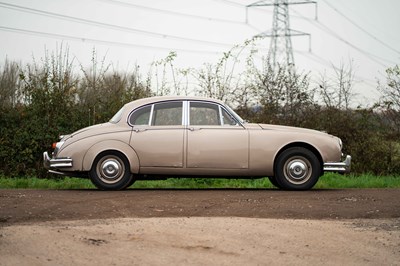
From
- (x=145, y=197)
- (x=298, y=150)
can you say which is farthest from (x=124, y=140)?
(x=298, y=150)

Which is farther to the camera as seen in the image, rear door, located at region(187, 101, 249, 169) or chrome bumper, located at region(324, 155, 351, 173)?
chrome bumper, located at region(324, 155, 351, 173)

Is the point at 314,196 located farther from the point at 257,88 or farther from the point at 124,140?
the point at 257,88

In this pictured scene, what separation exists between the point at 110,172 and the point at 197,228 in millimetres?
4581

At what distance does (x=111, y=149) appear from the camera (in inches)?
487

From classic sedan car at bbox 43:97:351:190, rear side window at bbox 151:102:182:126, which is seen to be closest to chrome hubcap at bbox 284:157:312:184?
classic sedan car at bbox 43:97:351:190

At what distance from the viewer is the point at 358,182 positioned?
15.4 m

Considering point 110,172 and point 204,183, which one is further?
point 204,183

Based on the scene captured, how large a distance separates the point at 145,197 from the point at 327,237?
4.24 m

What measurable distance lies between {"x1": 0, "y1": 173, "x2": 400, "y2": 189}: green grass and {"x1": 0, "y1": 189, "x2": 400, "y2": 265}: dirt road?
2496 millimetres

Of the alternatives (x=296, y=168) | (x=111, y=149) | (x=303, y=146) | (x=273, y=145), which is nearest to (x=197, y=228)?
(x=111, y=149)

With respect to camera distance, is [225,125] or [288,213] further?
[225,125]

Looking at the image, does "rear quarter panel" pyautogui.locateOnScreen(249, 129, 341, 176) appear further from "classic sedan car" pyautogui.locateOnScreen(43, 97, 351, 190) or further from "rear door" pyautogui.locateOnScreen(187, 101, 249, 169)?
"rear door" pyautogui.locateOnScreen(187, 101, 249, 169)

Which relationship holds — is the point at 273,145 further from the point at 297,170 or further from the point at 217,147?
the point at 217,147

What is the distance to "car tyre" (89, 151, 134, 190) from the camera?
1242cm
